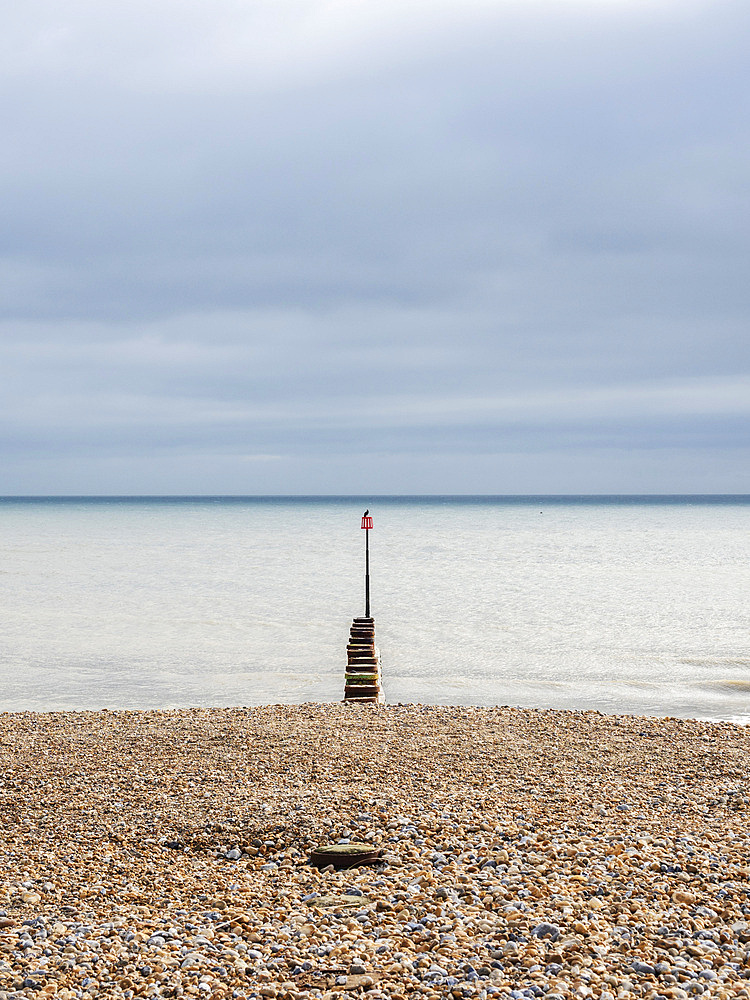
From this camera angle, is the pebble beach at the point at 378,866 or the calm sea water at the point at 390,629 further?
the calm sea water at the point at 390,629

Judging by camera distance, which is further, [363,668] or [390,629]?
[390,629]

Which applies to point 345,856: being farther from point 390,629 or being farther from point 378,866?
point 390,629

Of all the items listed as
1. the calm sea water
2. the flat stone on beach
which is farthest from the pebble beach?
the calm sea water

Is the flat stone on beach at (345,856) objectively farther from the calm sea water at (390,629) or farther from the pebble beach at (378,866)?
the calm sea water at (390,629)

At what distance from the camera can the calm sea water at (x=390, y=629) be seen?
15594 mm

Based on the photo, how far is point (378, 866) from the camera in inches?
238

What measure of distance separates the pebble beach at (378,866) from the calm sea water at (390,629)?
18.4 feet

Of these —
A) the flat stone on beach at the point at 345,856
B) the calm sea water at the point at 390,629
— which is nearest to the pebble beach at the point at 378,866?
the flat stone on beach at the point at 345,856

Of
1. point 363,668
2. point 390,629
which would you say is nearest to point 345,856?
point 363,668

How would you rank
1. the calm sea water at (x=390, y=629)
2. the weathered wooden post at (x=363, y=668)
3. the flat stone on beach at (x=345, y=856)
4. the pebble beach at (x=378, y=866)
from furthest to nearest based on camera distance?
the calm sea water at (x=390, y=629) < the weathered wooden post at (x=363, y=668) < the flat stone on beach at (x=345, y=856) < the pebble beach at (x=378, y=866)

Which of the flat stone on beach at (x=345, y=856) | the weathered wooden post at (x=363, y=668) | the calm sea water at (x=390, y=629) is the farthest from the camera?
the calm sea water at (x=390, y=629)

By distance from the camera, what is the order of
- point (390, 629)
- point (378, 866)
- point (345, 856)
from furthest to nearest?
point (390, 629) < point (345, 856) < point (378, 866)

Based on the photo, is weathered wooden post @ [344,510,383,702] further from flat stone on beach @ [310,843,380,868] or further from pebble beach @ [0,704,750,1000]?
flat stone on beach @ [310,843,380,868]

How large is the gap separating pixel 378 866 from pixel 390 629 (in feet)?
56.1
